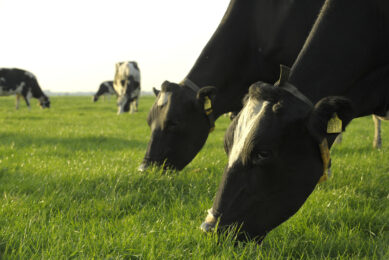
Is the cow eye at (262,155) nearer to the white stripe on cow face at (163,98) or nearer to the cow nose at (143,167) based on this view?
the cow nose at (143,167)

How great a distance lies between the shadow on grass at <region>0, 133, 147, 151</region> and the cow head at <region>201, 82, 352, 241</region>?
5026mm

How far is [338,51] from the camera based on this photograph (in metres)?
2.72

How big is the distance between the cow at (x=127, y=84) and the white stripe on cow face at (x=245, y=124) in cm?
1631

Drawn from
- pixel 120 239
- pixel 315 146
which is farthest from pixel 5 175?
pixel 315 146

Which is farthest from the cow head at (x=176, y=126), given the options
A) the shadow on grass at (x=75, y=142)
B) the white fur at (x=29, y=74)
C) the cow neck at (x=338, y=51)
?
the white fur at (x=29, y=74)

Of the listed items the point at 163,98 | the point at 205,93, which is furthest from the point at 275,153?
the point at 163,98

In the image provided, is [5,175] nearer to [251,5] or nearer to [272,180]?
[272,180]

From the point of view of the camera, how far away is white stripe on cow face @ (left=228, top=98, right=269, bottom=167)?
2281mm

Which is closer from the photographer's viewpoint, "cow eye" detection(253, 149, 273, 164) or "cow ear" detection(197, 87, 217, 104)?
"cow eye" detection(253, 149, 273, 164)

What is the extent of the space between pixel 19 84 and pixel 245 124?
22.6 meters

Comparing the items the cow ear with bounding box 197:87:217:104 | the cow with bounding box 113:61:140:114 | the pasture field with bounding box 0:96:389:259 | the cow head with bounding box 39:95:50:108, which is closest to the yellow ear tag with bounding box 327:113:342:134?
the pasture field with bounding box 0:96:389:259

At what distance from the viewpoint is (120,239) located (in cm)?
232

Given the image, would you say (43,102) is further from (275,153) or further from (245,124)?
(275,153)

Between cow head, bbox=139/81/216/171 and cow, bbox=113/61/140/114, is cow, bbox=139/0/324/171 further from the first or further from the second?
cow, bbox=113/61/140/114
